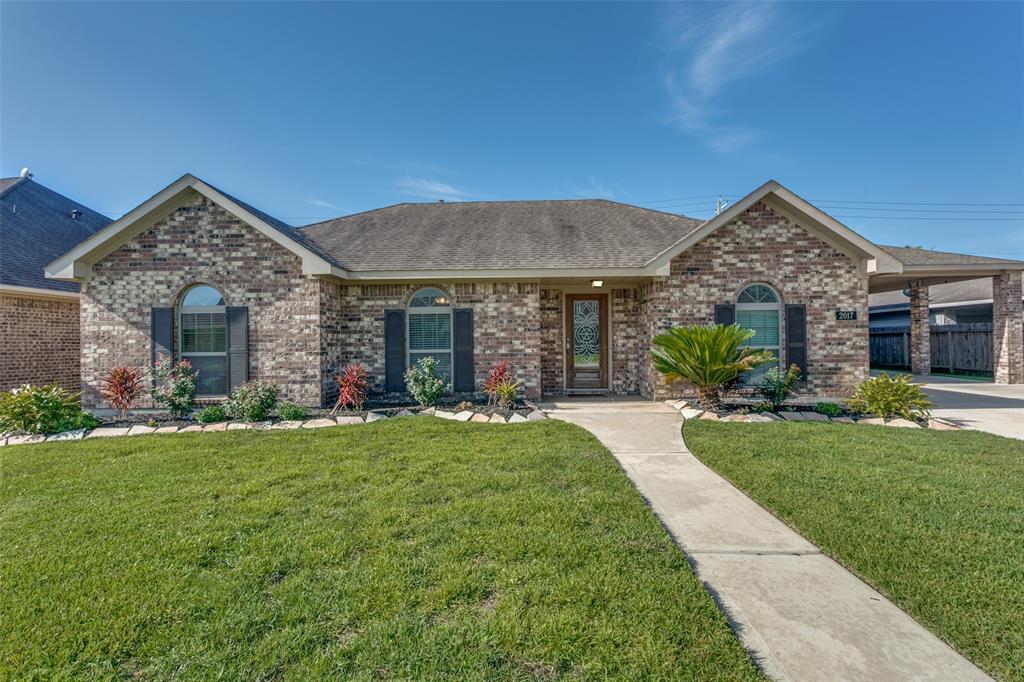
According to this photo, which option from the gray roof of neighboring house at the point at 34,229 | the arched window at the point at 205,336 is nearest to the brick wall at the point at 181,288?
the arched window at the point at 205,336

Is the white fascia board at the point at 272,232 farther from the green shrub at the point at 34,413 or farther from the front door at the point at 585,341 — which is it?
the front door at the point at 585,341

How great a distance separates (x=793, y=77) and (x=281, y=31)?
1315cm

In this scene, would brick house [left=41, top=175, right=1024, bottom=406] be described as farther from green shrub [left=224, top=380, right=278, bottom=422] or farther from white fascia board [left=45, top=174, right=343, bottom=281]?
green shrub [left=224, top=380, right=278, bottom=422]

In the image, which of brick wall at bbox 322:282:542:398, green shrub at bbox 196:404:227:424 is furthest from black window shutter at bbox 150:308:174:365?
brick wall at bbox 322:282:542:398

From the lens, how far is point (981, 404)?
9078 millimetres

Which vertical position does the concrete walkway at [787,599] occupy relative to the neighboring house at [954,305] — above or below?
below

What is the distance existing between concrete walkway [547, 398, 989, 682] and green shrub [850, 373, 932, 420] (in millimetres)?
4723

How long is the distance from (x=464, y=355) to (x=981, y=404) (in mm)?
10842

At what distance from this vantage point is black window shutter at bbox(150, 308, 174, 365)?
8.62 meters

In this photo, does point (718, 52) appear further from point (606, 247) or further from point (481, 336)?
point (481, 336)

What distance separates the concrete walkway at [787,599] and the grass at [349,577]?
0.73ft

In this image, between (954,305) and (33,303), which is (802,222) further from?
(33,303)

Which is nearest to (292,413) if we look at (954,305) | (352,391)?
(352,391)

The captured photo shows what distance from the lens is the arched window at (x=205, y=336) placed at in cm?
879
